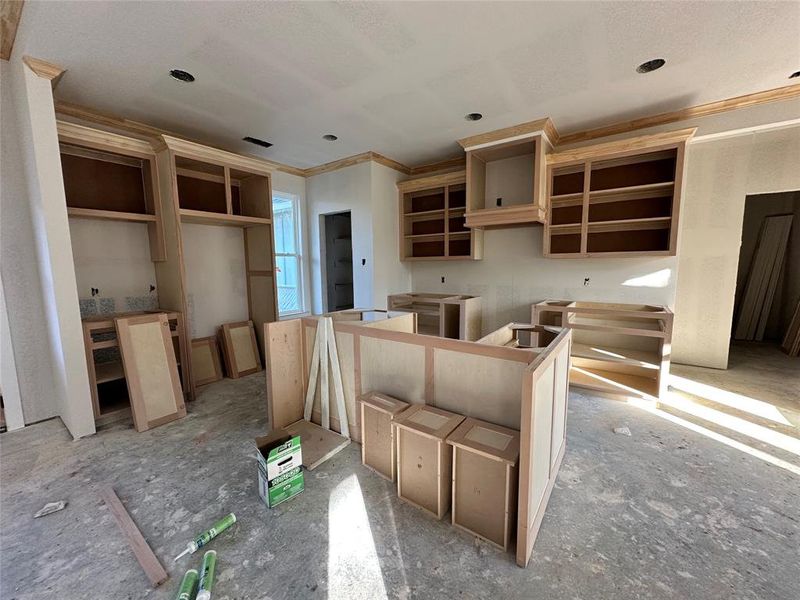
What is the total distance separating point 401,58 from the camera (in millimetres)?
2277

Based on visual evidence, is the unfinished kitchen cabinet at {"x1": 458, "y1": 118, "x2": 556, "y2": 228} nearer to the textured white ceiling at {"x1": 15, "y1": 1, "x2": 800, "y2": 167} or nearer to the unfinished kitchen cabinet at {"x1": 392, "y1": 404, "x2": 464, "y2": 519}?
the textured white ceiling at {"x1": 15, "y1": 1, "x2": 800, "y2": 167}

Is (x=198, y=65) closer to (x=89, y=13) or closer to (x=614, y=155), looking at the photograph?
(x=89, y=13)

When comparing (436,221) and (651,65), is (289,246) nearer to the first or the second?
(436,221)

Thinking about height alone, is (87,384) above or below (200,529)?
above

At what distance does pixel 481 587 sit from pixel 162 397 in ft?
9.37

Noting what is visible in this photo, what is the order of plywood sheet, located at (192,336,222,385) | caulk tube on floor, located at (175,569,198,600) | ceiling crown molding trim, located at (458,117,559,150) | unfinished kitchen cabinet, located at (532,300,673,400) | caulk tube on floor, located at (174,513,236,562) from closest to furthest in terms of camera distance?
caulk tube on floor, located at (175,569,198,600) → caulk tube on floor, located at (174,513,236,562) → unfinished kitchen cabinet, located at (532,300,673,400) → ceiling crown molding trim, located at (458,117,559,150) → plywood sheet, located at (192,336,222,385)

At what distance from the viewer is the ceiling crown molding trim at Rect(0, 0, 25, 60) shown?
74.7 inches

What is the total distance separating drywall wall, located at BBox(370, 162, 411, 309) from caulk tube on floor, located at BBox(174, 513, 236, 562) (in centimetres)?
313

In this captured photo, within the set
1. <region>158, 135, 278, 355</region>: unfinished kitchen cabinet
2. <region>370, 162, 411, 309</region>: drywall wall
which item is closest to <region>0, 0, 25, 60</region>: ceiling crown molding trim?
<region>158, 135, 278, 355</region>: unfinished kitchen cabinet

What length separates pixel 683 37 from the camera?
2.08 metres

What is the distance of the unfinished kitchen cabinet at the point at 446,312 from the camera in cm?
419

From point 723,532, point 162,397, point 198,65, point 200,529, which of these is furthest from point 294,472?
point 198,65

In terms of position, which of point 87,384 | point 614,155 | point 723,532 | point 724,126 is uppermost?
point 724,126

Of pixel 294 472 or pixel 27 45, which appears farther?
pixel 27 45
